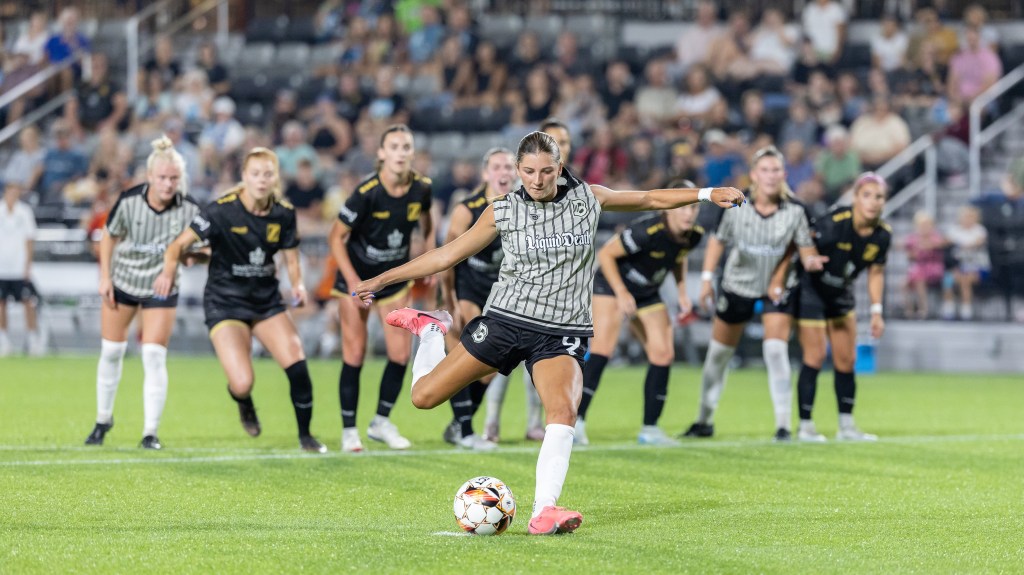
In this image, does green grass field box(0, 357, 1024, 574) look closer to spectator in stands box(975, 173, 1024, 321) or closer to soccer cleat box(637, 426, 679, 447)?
soccer cleat box(637, 426, 679, 447)

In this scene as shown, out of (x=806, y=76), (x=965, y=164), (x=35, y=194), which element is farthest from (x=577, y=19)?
(x=35, y=194)

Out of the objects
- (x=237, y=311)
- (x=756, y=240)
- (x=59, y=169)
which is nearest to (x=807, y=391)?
(x=756, y=240)

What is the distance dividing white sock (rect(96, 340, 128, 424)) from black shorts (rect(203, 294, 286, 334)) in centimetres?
86

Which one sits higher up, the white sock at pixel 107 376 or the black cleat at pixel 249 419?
the white sock at pixel 107 376

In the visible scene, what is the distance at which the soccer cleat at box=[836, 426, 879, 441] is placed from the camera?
11562 mm

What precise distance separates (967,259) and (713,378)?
28.6ft

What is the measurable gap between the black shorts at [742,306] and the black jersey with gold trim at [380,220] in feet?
8.52

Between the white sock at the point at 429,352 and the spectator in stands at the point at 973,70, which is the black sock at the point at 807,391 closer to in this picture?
the white sock at the point at 429,352

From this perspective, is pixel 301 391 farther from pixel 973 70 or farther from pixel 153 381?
pixel 973 70

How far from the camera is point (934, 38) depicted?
22031 mm

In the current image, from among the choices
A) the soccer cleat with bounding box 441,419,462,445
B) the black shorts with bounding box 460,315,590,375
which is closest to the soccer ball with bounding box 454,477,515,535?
the black shorts with bounding box 460,315,590,375

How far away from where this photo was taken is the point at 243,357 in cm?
1016

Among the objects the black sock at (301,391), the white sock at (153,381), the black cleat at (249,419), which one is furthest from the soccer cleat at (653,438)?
the white sock at (153,381)

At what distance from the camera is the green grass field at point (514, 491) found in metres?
6.35
